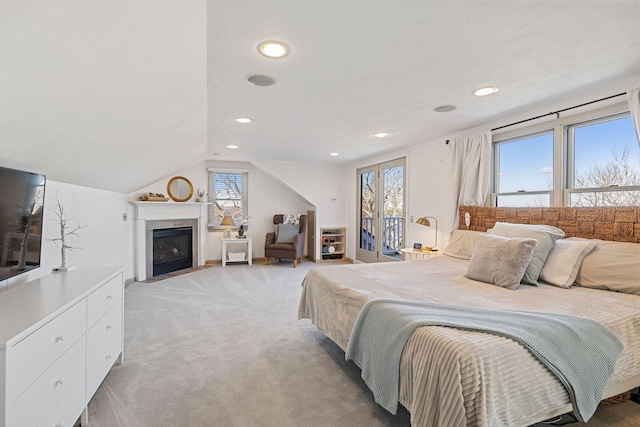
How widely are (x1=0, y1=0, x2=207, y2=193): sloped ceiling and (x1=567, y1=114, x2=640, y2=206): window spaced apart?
327 centimetres

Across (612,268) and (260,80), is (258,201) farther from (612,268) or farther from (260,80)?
(612,268)

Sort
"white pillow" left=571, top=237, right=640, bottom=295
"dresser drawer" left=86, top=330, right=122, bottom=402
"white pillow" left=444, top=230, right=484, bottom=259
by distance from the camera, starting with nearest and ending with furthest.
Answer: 1. "dresser drawer" left=86, top=330, right=122, bottom=402
2. "white pillow" left=571, top=237, right=640, bottom=295
3. "white pillow" left=444, top=230, right=484, bottom=259

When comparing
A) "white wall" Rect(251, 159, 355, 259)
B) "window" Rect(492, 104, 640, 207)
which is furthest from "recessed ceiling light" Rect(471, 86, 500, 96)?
"white wall" Rect(251, 159, 355, 259)

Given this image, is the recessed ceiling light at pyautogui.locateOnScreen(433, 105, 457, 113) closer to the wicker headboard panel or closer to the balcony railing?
the wicker headboard panel

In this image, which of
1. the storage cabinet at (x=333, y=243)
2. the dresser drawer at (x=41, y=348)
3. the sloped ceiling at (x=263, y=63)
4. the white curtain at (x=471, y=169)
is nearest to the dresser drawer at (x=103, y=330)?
the dresser drawer at (x=41, y=348)

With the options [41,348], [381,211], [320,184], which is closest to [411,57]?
[41,348]

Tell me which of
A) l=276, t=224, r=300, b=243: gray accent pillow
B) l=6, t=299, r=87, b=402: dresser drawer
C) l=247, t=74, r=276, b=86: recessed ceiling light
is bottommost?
l=6, t=299, r=87, b=402: dresser drawer

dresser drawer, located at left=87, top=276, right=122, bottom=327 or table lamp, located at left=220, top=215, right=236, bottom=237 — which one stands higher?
table lamp, located at left=220, top=215, right=236, bottom=237

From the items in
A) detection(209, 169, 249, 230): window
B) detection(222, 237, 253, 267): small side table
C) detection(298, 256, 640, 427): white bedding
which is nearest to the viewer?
detection(298, 256, 640, 427): white bedding

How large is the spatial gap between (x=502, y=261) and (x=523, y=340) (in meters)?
1.17

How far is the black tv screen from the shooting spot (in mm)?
1604

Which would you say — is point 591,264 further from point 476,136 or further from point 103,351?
point 103,351

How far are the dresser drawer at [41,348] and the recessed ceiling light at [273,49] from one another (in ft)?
5.77

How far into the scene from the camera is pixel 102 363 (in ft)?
6.33
